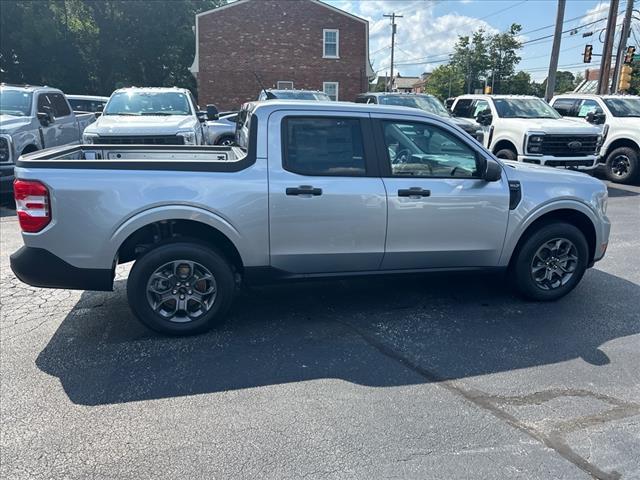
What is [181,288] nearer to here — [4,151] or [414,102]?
[4,151]

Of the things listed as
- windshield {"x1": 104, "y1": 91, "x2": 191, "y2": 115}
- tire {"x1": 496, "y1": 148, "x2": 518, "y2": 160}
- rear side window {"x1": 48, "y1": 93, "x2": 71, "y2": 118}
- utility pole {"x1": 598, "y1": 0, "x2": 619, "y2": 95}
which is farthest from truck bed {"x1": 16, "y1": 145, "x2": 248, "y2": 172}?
utility pole {"x1": 598, "y1": 0, "x2": 619, "y2": 95}

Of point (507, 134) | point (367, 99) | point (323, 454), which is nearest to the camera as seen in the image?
point (323, 454)

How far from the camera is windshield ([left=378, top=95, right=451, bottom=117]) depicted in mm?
13047

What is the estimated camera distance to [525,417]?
307cm

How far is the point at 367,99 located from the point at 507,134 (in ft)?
13.9

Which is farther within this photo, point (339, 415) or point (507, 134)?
point (507, 134)

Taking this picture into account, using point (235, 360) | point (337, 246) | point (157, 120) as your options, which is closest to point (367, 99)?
point (157, 120)

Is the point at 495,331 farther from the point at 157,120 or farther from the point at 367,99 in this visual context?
the point at 367,99

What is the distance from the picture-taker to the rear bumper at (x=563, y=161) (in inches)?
422

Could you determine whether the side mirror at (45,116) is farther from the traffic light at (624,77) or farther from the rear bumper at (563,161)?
the traffic light at (624,77)

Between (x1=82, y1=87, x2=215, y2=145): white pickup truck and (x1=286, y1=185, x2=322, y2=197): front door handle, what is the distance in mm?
5084

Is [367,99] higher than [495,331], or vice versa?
[367,99]

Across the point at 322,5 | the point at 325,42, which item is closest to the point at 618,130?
the point at 325,42

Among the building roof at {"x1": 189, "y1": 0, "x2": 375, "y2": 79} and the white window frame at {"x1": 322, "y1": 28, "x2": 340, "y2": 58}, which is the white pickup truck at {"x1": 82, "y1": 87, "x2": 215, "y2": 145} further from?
the white window frame at {"x1": 322, "y1": 28, "x2": 340, "y2": 58}
